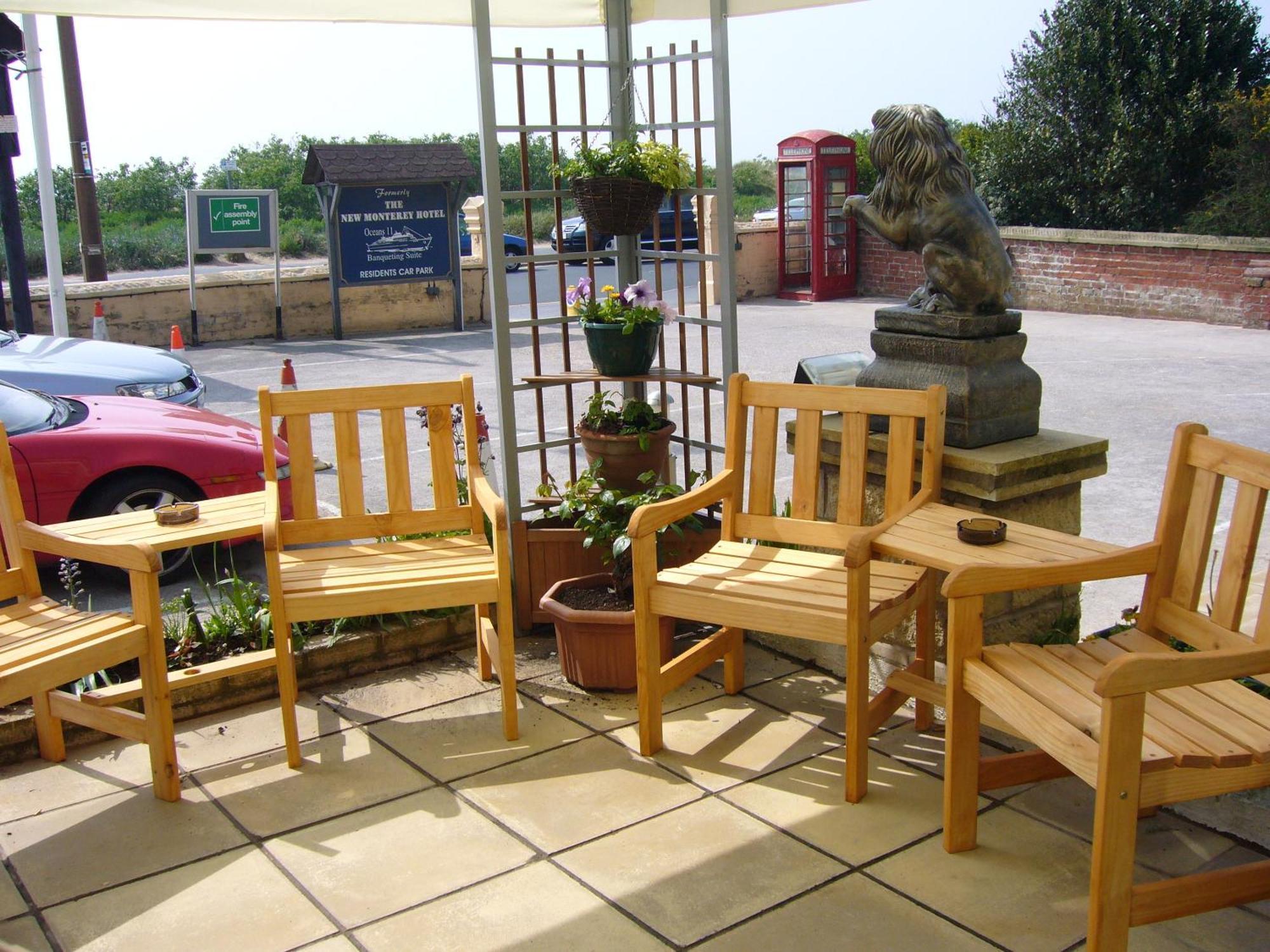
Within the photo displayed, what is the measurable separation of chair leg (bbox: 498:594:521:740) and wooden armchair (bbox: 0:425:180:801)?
0.97 metres

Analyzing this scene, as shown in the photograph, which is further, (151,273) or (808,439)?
(151,273)

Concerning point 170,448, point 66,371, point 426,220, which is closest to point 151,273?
point 426,220

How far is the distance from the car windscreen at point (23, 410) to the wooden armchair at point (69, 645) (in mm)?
1997

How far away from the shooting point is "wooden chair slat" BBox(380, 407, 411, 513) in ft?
13.6

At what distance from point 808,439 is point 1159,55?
1459 cm

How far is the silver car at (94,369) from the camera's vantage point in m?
7.38

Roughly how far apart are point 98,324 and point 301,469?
30.7ft

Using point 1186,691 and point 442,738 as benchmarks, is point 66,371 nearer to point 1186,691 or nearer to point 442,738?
point 442,738

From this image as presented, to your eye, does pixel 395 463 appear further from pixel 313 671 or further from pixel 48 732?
pixel 48 732

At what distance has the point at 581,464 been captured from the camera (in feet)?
26.2

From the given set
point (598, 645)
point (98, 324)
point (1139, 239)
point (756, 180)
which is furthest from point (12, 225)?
point (756, 180)

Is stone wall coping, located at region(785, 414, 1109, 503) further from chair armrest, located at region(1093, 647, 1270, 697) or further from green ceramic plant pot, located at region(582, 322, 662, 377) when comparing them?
chair armrest, located at region(1093, 647, 1270, 697)

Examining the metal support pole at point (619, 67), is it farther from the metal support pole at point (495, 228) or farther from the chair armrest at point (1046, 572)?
the chair armrest at point (1046, 572)

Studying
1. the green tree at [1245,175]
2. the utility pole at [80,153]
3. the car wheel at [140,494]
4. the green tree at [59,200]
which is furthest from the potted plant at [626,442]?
the green tree at [59,200]
